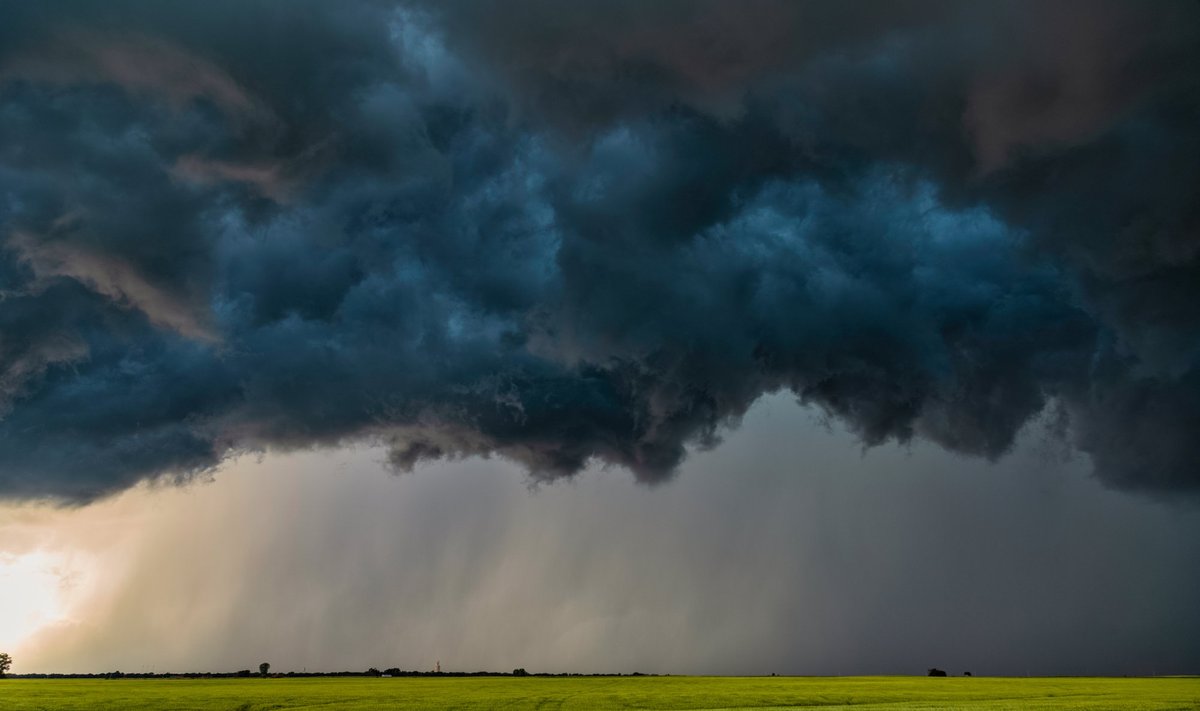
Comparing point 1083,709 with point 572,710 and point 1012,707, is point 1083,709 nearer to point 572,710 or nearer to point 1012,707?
point 1012,707

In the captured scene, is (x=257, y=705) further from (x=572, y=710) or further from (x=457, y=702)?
(x=572, y=710)

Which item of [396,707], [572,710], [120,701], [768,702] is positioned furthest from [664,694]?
[120,701]

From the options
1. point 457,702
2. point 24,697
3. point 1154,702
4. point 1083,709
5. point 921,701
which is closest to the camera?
point 1083,709

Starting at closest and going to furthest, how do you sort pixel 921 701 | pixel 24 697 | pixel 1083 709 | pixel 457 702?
pixel 1083 709
pixel 457 702
pixel 921 701
pixel 24 697

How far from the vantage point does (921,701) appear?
279ft

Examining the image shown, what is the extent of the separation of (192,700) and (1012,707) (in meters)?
79.4

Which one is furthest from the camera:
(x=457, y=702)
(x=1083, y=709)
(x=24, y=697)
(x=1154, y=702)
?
(x=24, y=697)

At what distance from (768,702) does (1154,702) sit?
34629 millimetres

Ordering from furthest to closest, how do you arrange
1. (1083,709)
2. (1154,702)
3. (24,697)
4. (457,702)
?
(24,697) → (457,702) → (1154,702) → (1083,709)

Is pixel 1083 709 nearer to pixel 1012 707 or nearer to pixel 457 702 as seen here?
pixel 1012 707

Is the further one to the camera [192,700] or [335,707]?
[192,700]

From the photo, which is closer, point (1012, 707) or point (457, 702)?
point (1012, 707)

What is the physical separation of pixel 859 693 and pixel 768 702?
70.3 feet

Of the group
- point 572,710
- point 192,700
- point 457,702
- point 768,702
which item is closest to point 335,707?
point 457,702
